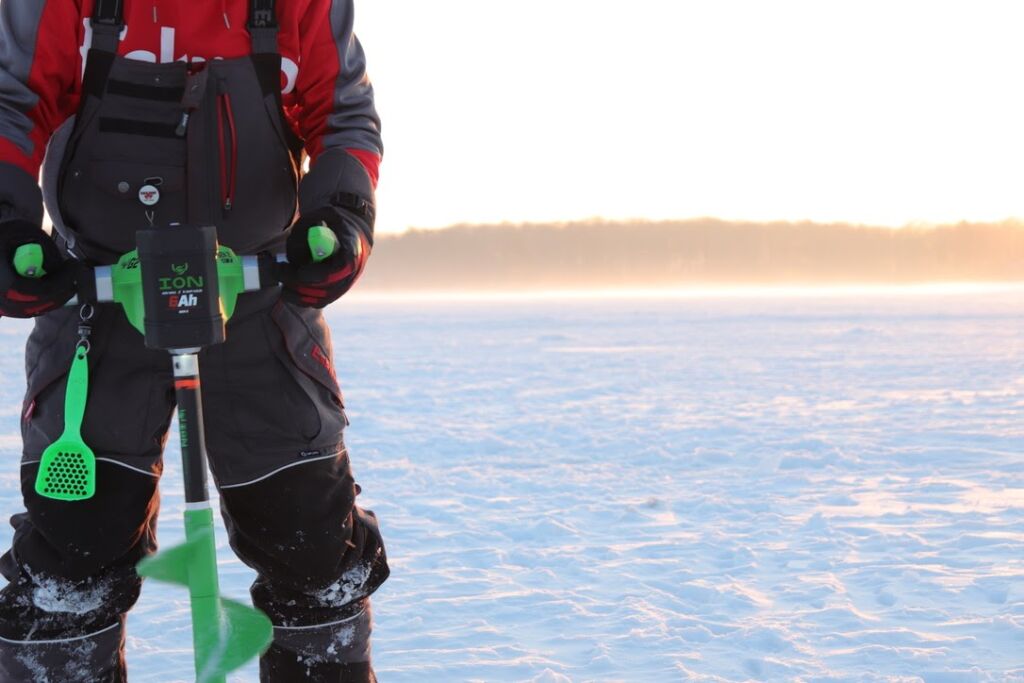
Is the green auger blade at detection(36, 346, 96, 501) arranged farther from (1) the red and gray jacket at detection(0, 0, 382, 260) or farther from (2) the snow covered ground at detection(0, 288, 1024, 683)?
(2) the snow covered ground at detection(0, 288, 1024, 683)

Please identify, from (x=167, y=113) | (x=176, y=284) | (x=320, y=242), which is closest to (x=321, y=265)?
(x=320, y=242)

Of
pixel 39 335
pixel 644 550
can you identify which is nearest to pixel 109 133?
pixel 39 335

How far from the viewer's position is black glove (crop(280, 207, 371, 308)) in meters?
1.81

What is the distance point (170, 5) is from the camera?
1.99 metres

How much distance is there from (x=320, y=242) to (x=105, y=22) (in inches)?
24.8

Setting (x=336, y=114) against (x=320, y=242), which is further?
(x=336, y=114)

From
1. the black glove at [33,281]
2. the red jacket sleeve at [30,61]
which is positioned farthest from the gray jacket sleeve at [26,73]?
the black glove at [33,281]

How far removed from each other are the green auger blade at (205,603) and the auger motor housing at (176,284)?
1.03 ft

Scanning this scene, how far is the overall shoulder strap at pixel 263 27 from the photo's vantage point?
79.4 inches

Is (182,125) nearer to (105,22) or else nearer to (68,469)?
(105,22)

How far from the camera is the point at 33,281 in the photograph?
5.65 feet

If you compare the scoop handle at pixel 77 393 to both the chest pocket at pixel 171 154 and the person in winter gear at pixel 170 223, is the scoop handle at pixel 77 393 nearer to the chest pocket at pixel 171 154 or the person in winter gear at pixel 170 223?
the person in winter gear at pixel 170 223

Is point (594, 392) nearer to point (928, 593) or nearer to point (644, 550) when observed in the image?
point (644, 550)

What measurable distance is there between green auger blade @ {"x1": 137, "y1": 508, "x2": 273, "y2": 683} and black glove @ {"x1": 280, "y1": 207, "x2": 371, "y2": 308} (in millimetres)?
420
